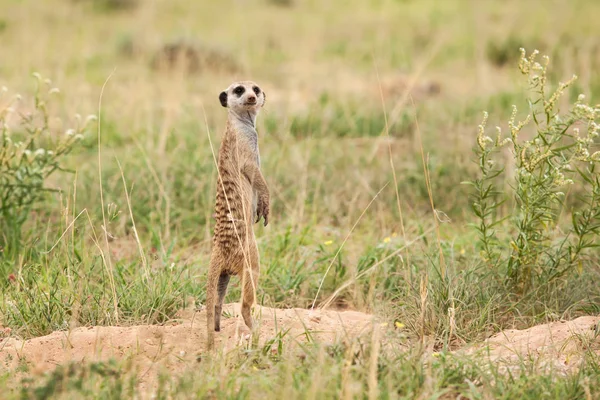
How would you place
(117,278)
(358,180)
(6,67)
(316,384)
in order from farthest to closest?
(6,67) → (358,180) → (117,278) → (316,384)

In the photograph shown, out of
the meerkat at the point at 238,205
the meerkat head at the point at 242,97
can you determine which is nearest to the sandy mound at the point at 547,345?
the meerkat at the point at 238,205

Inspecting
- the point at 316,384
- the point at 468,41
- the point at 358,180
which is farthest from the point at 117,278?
the point at 468,41

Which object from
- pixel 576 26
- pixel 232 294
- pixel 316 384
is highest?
pixel 576 26

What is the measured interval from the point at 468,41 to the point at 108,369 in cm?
909

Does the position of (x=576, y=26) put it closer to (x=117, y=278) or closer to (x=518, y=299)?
(x=518, y=299)

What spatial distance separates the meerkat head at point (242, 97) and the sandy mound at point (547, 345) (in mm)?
1387

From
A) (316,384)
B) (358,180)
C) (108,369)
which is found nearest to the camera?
(316,384)

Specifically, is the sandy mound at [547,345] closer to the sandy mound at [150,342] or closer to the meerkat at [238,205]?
the sandy mound at [150,342]

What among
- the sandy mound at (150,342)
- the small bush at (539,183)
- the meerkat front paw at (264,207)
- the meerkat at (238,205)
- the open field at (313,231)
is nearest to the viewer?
the open field at (313,231)

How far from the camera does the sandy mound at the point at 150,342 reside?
333 centimetres

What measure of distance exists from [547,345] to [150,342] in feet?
5.45

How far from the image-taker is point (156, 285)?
394 cm

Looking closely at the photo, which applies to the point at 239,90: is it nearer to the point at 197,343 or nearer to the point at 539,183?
the point at 197,343

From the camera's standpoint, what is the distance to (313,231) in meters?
5.25
